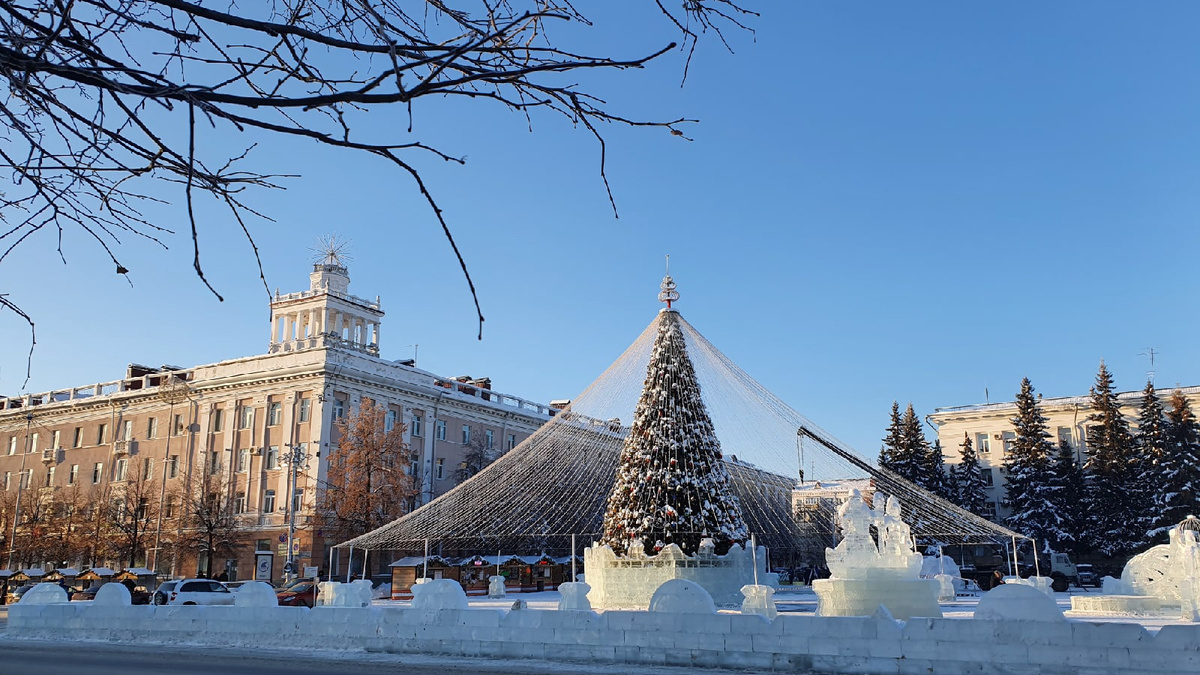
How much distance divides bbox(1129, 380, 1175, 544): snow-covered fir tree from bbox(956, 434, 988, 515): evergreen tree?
30.8 feet

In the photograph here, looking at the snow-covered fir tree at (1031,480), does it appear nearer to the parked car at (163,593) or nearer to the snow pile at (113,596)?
the parked car at (163,593)

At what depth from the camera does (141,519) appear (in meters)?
49.6

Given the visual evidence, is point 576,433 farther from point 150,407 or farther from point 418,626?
point 150,407

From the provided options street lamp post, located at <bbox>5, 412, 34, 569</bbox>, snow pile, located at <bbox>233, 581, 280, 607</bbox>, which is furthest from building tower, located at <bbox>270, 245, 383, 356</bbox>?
snow pile, located at <bbox>233, 581, 280, 607</bbox>

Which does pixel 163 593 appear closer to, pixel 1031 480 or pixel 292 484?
pixel 292 484

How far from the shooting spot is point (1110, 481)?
51938 mm

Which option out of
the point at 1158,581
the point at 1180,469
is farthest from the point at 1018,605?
the point at 1180,469

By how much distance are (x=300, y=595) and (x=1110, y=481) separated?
147ft

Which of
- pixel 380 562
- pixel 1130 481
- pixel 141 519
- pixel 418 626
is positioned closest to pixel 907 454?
pixel 1130 481

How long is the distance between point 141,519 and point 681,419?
37069mm

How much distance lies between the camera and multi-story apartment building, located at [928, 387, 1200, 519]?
6306 cm

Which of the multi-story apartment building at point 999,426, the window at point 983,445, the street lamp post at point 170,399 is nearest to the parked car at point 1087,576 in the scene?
the multi-story apartment building at point 999,426

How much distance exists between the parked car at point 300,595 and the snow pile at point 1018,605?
72.9 feet

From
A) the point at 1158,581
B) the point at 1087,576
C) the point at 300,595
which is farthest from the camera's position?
the point at 1087,576
